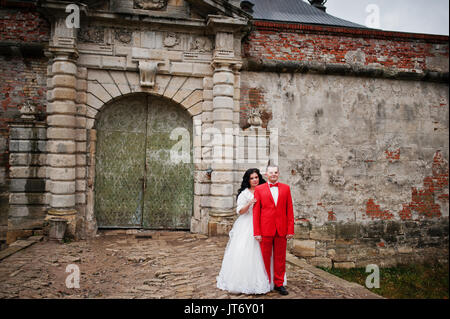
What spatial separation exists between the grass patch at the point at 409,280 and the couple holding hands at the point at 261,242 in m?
4.39

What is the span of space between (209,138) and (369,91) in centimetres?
443

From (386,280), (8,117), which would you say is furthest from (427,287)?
(8,117)

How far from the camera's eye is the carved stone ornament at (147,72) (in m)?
7.19

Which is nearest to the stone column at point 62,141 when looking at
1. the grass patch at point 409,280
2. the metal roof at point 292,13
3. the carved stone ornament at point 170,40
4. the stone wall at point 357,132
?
the carved stone ornament at point 170,40

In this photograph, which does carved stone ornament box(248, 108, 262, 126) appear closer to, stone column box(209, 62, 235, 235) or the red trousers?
stone column box(209, 62, 235, 235)

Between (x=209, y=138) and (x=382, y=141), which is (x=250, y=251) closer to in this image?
(x=209, y=138)

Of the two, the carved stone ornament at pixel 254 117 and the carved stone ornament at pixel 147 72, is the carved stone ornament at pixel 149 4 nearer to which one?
the carved stone ornament at pixel 147 72

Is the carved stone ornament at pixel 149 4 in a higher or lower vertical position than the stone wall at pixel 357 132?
higher

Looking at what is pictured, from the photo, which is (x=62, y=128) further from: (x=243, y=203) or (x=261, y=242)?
(x=261, y=242)

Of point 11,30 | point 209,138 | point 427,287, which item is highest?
point 11,30

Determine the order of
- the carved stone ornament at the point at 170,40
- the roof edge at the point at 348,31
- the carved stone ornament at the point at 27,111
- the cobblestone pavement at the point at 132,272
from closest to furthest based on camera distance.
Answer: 1. the cobblestone pavement at the point at 132,272
2. the carved stone ornament at the point at 27,111
3. the carved stone ornament at the point at 170,40
4. the roof edge at the point at 348,31

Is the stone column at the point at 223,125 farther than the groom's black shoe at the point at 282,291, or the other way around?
the stone column at the point at 223,125

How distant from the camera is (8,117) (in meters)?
7.13

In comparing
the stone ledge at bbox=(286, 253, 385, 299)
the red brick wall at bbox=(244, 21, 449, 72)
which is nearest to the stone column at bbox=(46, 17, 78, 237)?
the red brick wall at bbox=(244, 21, 449, 72)
